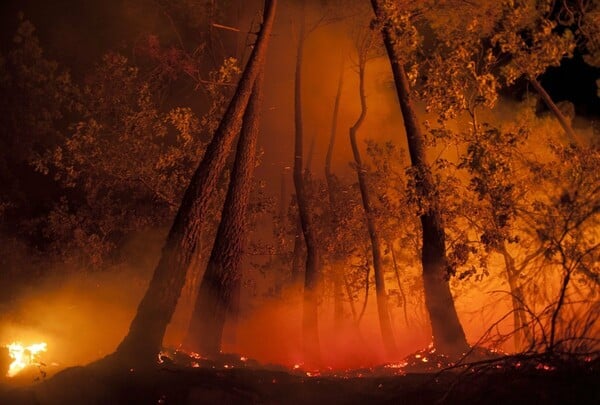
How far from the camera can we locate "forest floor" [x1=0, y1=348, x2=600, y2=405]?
250 inches

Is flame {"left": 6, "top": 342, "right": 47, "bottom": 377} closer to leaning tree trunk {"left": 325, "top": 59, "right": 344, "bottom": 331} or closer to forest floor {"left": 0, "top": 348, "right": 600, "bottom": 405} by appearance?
forest floor {"left": 0, "top": 348, "right": 600, "bottom": 405}

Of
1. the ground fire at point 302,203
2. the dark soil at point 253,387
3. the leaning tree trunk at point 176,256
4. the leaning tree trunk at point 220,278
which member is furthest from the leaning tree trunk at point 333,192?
the dark soil at point 253,387

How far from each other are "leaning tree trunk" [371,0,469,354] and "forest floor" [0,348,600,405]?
2.92 meters

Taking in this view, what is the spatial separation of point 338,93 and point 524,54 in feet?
39.0

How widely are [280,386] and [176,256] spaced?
3.68 m

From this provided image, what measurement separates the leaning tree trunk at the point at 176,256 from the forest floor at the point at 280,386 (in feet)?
2.11

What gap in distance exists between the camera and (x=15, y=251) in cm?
2002

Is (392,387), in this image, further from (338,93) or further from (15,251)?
(338,93)

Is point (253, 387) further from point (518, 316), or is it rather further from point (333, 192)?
point (333, 192)

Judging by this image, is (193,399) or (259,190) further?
(259,190)

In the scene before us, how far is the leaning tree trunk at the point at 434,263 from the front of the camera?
11.4 meters

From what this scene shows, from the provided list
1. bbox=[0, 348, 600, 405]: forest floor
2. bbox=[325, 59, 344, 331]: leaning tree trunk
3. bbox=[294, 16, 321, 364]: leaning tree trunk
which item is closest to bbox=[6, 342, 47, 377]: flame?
bbox=[0, 348, 600, 405]: forest floor

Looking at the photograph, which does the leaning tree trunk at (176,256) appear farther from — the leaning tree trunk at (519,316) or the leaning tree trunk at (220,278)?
the leaning tree trunk at (519,316)

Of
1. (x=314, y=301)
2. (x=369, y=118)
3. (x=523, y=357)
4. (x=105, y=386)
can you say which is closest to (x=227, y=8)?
(x=369, y=118)
